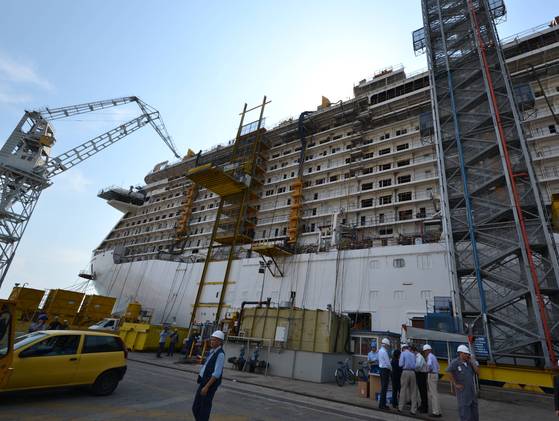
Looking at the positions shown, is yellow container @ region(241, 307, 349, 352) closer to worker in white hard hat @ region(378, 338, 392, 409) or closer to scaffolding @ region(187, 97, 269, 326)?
worker in white hard hat @ region(378, 338, 392, 409)

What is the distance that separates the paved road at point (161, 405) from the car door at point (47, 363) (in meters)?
0.34

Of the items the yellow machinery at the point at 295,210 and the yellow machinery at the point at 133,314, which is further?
the yellow machinery at the point at 295,210

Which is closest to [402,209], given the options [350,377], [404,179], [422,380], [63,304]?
[404,179]

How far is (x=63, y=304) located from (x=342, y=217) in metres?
21.8

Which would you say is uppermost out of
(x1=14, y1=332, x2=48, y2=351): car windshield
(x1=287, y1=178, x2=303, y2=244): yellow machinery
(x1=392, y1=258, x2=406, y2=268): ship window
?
(x1=287, y1=178, x2=303, y2=244): yellow machinery

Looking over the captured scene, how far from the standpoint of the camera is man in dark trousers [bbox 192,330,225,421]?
3895 millimetres

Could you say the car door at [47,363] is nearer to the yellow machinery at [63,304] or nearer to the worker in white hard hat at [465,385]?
the worker in white hard hat at [465,385]

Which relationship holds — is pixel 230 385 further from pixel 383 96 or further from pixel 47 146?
pixel 47 146

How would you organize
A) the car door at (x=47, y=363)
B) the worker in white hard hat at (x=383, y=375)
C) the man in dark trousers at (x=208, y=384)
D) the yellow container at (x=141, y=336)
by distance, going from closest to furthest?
the man in dark trousers at (x=208, y=384) → the car door at (x=47, y=363) → the worker in white hard hat at (x=383, y=375) → the yellow container at (x=141, y=336)

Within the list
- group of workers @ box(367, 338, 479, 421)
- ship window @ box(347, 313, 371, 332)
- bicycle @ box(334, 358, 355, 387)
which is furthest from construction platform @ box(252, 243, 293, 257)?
group of workers @ box(367, 338, 479, 421)

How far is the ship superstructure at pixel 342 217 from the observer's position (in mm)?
19031

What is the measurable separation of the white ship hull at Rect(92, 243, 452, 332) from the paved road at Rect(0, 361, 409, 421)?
11585 mm

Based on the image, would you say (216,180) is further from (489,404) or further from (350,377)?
(489,404)

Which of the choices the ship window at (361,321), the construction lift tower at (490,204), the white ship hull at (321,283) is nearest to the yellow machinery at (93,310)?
the white ship hull at (321,283)
